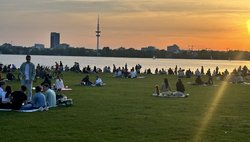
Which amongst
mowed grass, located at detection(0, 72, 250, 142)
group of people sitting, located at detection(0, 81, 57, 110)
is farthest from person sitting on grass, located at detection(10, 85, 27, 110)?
mowed grass, located at detection(0, 72, 250, 142)

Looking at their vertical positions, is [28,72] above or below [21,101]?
above

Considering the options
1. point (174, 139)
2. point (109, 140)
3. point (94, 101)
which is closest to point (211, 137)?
point (174, 139)

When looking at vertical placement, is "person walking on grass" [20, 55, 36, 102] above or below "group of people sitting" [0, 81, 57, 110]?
above

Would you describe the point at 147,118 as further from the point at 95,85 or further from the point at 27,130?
the point at 95,85

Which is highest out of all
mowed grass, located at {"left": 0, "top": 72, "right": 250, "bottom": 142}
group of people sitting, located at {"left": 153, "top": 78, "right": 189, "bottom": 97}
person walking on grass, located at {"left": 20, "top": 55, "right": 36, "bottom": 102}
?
person walking on grass, located at {"left": 20, "top": 55, "right": 36, "bottom": 102}

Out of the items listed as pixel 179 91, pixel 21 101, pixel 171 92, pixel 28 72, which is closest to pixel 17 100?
pixel 21 101

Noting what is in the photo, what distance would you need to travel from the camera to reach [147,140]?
13.8 m

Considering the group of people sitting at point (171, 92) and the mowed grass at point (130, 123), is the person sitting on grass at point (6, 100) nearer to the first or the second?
the mowed grass at point (130, 123)

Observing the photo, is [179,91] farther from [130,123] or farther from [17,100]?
[130,123]

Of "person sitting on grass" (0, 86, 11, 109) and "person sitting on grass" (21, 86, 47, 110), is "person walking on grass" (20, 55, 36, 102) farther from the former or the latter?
"person sitting on grass" (21, 86, 47, 110)

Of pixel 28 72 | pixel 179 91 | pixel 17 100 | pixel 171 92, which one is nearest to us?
pixel 17 100

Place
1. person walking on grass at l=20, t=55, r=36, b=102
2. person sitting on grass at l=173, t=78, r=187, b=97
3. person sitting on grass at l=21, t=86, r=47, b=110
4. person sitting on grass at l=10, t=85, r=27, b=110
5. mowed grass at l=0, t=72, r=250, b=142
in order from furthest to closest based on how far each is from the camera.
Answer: person sitting on grass at l=173, t=78, r=187, b=97, person walking on grass at l=20, t=55, r=36, b=102, person sitting on grass at l=21, t=86, r=47, b=110, person sitting on grass at l=10, t=85, r=27, b=110, mowed grass at l=0, t=72, r=250, b=142

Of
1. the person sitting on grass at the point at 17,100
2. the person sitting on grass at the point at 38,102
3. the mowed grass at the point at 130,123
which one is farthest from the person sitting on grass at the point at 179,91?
the person sitting on grass at the point at 17,100

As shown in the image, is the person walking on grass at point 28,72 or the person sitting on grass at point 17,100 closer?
the person sitting on grass at point 17,100
